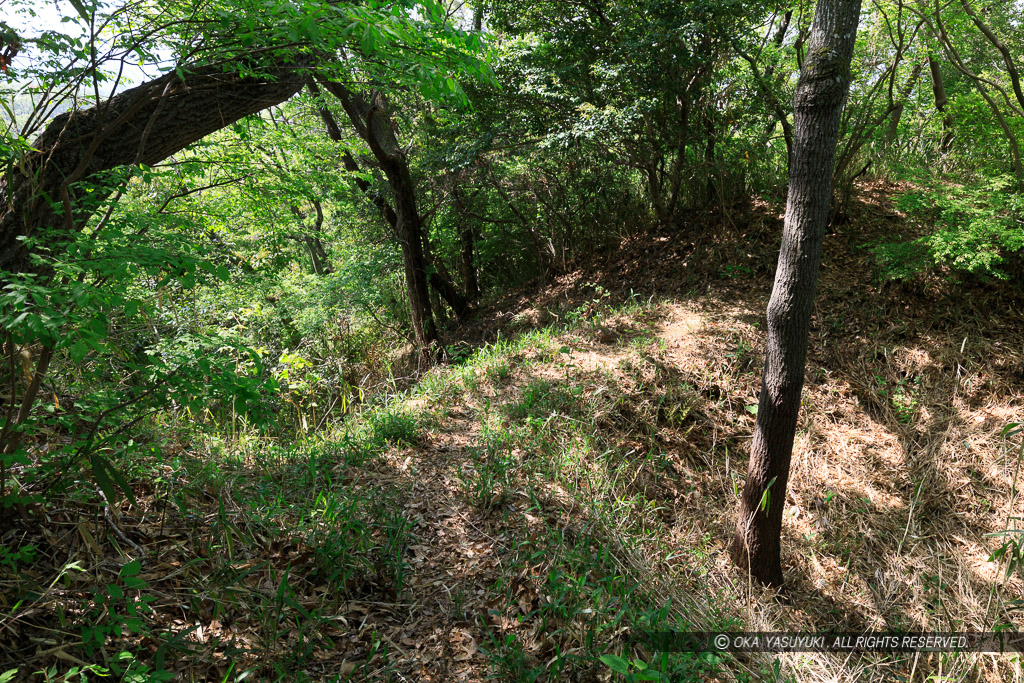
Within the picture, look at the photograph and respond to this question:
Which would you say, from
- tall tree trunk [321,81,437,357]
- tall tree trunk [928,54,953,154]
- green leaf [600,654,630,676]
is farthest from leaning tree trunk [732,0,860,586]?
tall tree trunk [321,81,437,357]

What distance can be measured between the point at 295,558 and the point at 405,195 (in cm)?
616

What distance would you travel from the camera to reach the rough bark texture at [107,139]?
8.73ft

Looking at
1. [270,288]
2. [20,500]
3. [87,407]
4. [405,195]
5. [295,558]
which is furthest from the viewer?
[270,288]

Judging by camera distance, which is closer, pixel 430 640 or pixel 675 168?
pixel 430 640

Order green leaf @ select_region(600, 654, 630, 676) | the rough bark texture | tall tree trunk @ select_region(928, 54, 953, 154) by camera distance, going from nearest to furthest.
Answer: green leaf @ select_region(600, 654, 630, 676) < the rough bark texture < tall tree trunk @ select_region(928, 54, 953, 154)

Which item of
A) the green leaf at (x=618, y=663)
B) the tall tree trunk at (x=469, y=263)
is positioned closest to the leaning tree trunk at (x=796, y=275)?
the green leaf at (x=618, y=663)

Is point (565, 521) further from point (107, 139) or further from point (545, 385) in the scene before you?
point (107, 139)

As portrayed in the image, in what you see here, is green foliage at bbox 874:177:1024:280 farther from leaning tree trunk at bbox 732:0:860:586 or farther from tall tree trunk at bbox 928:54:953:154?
leaning tree trunk at bbox 732:0:860:586

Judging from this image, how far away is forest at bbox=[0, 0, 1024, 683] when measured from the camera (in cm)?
235

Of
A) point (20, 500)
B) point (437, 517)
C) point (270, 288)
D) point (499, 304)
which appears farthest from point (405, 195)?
point (20, 500)

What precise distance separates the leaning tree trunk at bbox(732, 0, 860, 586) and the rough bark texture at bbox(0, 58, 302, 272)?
2.92 m

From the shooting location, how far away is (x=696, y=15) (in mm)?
5754

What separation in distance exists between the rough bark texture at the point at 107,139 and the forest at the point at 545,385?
0.03 meters

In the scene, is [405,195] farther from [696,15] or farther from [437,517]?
[437,517]
